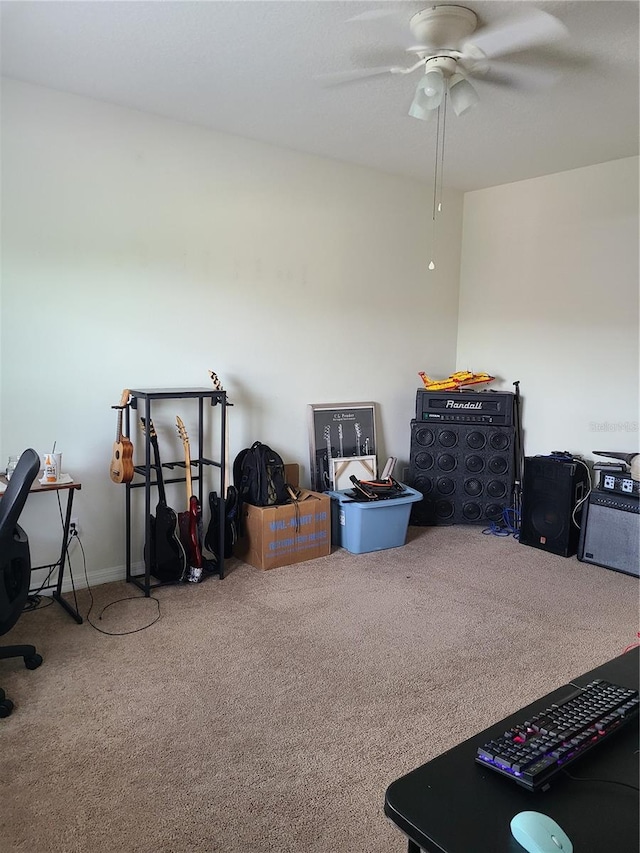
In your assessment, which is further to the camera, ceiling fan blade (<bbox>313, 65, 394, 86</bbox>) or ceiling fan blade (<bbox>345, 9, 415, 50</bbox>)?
ceiling fan blade (<bbox>313, 65, 394, 86</bbox>)

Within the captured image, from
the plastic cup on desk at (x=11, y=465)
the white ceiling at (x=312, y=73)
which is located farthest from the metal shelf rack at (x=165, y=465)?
the white ceiling at (x=312, y=73)

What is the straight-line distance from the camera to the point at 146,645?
2.79m

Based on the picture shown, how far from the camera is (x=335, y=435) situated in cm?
446

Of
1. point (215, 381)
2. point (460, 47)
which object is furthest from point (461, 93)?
point (215, 381)

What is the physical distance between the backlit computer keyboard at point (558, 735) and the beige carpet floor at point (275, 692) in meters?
0.85

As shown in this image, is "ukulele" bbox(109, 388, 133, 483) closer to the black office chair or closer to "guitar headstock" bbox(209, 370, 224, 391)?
"guitar headstock" bbox(209, 370, 224, 391)

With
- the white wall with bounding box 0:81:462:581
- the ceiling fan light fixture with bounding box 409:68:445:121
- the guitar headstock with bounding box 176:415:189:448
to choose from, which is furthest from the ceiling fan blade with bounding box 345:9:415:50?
the guitar headstock with bounding box 176:415:189:448

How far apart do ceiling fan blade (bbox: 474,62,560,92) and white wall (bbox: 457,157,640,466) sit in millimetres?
1535

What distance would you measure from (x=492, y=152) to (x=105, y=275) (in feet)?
8.16

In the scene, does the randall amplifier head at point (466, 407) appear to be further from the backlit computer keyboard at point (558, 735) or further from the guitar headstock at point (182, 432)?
the backlit computer keyboard at point (558, 735)

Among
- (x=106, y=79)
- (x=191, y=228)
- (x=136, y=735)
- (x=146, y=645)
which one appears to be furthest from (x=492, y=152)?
(x=136, y=735)

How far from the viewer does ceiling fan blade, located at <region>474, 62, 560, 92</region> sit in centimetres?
273

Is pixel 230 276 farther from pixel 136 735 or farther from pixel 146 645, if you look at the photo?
pixel 136 735

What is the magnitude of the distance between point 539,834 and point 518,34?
265cm
